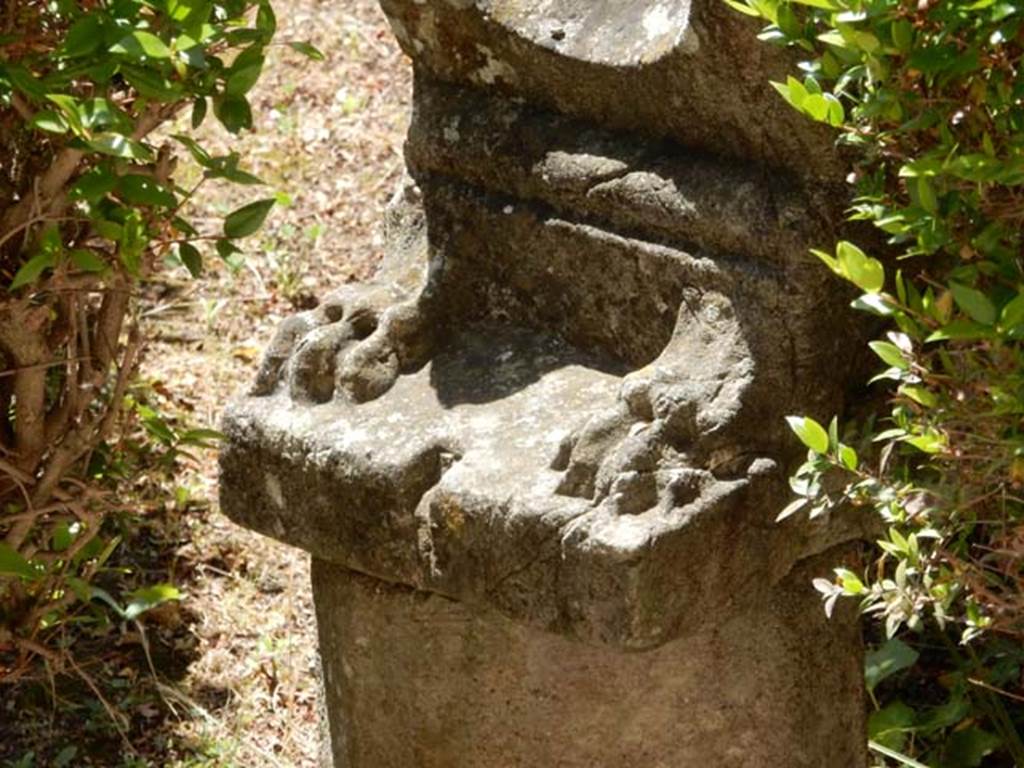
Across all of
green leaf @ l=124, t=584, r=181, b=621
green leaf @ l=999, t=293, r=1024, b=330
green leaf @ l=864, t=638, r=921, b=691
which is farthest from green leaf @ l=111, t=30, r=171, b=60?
green leaf @ l=864, t=638, r=921, b=691

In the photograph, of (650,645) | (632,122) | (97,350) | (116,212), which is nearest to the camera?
(650,645)

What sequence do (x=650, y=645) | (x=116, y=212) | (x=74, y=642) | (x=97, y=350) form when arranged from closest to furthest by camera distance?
1. (x=650, y=645)
2. (x=116, y=212)
3. (x=97, y=350)
4. (x=74, y=642)

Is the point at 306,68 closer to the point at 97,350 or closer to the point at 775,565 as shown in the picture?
the point at 97,350

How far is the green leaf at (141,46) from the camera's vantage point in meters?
3.16

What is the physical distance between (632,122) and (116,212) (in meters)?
0.87

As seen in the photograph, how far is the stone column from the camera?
3129mm

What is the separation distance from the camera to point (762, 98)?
3.15m

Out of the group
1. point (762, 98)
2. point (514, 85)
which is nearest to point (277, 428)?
point (514, 85)

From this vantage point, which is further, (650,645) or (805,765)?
(805,765)

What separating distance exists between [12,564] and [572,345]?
1.00 m

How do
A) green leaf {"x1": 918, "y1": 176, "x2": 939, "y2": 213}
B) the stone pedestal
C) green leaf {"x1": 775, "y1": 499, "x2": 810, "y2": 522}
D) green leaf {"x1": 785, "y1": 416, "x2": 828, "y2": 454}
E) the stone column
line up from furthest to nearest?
1. the stone pedestal
2. the stone column
3. green leaf {"x1": 775, "y1": 499, "x2": 810, "y2": 522}
4. green leaf {"x1": 785, "y1": 416, "x2": 828, "y2": 454}
5. green leaf {"x1": 918, "y1": 176, "x2": 939, "y2": 213}

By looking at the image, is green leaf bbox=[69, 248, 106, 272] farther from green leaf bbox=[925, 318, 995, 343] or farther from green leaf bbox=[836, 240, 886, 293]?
green leaf bbox=[925, 318, 995, 343]

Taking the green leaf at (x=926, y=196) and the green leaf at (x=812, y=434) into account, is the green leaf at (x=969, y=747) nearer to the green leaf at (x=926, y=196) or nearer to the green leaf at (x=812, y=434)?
the green leaf at (x=812, y=434)

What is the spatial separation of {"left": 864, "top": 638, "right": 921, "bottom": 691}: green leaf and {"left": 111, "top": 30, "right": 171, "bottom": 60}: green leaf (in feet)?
5.75
